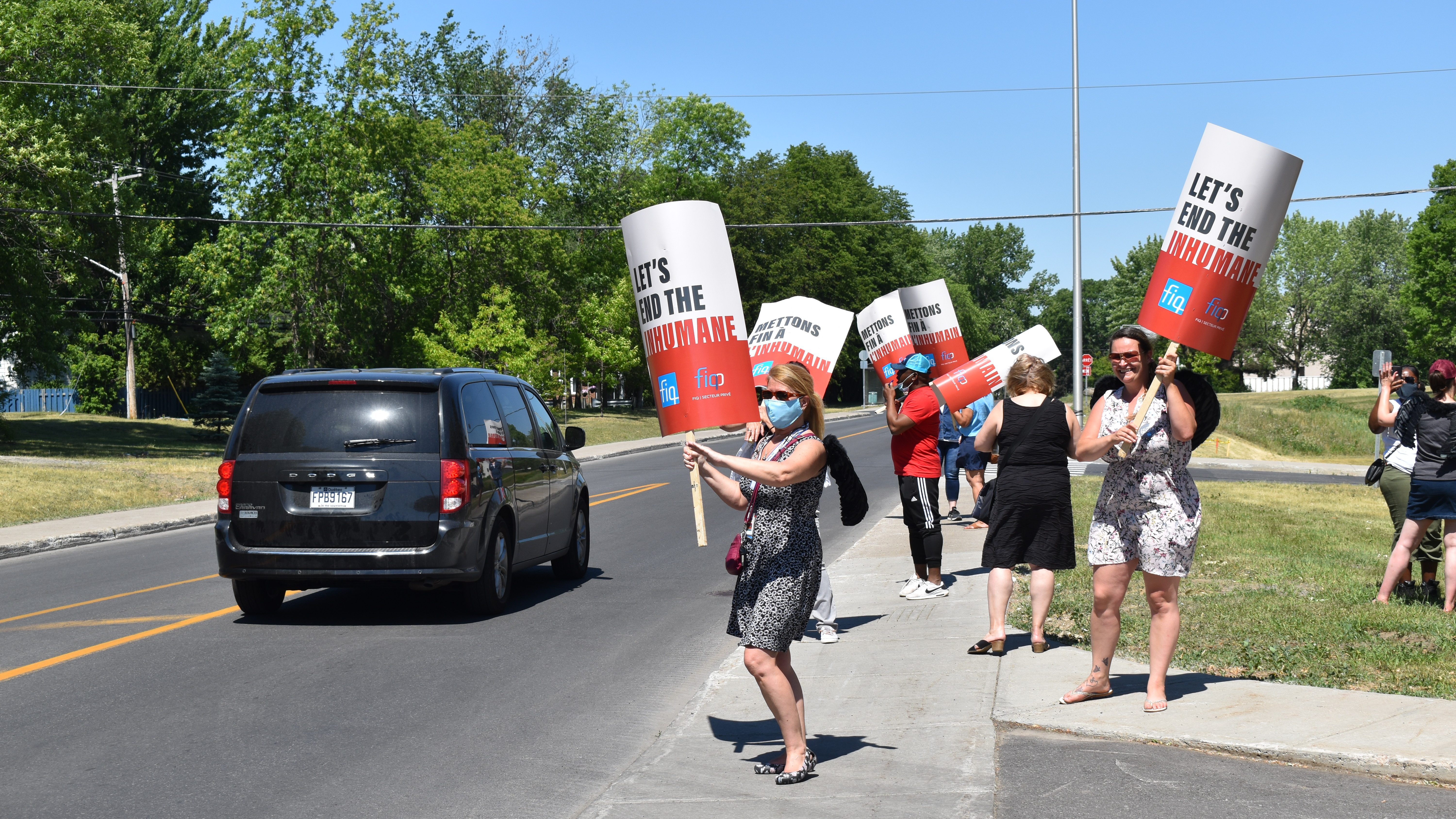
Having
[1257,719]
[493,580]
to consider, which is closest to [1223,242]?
[1257,719]

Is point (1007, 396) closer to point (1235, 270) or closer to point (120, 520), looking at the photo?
point (1235, 270)

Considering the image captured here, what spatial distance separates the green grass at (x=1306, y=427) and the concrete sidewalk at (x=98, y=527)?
39583mm

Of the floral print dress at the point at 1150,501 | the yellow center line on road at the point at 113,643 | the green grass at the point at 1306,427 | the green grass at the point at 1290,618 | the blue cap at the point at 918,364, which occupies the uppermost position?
the blue cap at the point at 918,364

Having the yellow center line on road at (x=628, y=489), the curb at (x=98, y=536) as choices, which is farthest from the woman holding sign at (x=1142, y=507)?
the yellow center line on road at (x=628, y=489)

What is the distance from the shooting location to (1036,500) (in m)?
7.64

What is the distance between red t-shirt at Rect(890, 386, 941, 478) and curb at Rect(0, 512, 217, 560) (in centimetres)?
950

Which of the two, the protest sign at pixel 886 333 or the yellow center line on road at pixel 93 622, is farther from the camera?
the protest sign at pixel 886 333

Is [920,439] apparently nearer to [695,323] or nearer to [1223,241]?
[1223,241]

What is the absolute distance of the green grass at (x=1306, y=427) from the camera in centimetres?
5403

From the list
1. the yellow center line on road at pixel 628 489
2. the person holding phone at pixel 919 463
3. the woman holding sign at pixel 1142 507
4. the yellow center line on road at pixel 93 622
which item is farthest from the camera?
the yellow center line on road at pixel 628 489

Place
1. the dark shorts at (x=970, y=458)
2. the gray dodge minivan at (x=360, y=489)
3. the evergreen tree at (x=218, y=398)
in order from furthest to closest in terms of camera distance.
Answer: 1. the evergreen tree at (x=218, y=398)
2. the dark shorts at (x=970, y=458)
3. the gray dodge minivan at (x=360, y=489)

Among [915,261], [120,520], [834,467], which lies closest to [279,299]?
[120,520]

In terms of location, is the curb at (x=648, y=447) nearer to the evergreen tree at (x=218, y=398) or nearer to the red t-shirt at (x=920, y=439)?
the evergreen tree at (x=218, y=398)

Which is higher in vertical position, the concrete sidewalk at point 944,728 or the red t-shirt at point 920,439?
the red t-shirt at point 920,439
